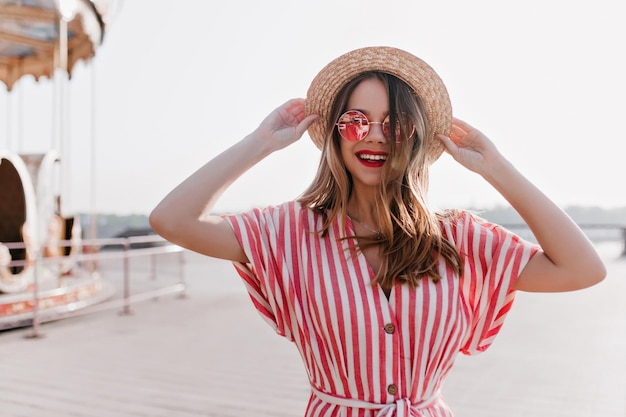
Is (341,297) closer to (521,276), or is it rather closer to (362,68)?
(521,276)

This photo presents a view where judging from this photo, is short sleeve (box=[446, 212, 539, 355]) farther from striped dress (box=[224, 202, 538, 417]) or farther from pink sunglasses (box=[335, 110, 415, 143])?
pink sunglasses (box=[335, 110, 415, 143])

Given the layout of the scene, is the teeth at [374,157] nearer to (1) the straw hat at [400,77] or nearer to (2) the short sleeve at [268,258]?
(1) the straw hat at [400,77]

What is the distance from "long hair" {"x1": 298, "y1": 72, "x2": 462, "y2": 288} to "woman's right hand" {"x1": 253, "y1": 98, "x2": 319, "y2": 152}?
0.09 metres

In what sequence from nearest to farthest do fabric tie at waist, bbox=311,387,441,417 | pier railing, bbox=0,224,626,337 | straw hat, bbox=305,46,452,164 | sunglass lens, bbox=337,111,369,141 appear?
1. fabric tie at waist, bbox=311,387,441,417
2. sunglass lens, bbox=337,111,369,141
3. straw hat, bbox=305,46,452,164
4. pier railing, bbox=0,224,626,337

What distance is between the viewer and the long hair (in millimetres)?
1480

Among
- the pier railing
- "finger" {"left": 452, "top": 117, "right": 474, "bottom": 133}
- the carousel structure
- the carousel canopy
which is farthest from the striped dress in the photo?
the carousel canopy

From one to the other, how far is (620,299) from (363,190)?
9521 millimetres

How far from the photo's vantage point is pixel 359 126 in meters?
1.51

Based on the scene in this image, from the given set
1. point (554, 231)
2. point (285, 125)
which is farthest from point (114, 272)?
point (554, 231)

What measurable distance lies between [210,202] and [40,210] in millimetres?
7770

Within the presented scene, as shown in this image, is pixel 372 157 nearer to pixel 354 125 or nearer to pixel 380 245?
pixel 354 125

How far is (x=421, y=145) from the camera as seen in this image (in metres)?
1.57

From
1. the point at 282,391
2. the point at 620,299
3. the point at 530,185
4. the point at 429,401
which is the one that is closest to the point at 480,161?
the point at 530,185

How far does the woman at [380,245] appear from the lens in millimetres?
1432
